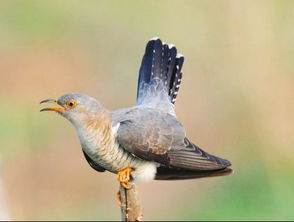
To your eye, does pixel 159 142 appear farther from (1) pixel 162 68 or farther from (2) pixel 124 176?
(1) pixel 162 68

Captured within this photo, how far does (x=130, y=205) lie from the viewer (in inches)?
164

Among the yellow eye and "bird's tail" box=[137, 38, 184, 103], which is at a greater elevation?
"bird's tail" box=[137, 38, 184, 103]

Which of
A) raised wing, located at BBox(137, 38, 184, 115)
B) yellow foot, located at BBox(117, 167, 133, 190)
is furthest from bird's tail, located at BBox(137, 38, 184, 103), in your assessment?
yellow foot, located at BBox(117, 167, 133, 190)

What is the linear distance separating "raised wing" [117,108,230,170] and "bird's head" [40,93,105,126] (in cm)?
17

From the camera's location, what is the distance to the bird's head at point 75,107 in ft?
14.5

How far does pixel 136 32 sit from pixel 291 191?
4.42m

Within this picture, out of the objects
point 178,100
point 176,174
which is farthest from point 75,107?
point 178,100

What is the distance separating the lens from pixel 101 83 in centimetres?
981

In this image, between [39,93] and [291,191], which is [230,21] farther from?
[39,93]

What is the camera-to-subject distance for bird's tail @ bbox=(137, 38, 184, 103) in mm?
5535

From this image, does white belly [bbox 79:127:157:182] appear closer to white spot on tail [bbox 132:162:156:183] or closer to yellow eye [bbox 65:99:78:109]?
white spot on tail [bbox 132:162:156:183]

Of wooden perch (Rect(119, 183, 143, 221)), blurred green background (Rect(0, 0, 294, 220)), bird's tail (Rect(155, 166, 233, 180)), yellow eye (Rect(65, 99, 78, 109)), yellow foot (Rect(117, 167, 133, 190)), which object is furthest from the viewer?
blurred green background (Rect(0, 0, 294, 220))

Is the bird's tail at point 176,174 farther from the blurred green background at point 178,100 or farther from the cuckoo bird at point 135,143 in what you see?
the blurred green background at point 178,100

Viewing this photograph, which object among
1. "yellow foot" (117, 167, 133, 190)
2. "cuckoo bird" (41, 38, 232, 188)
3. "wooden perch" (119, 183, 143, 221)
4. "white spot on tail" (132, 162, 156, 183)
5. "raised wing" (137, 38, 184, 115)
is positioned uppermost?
"raised wing" (137, 38, 184, 115)
